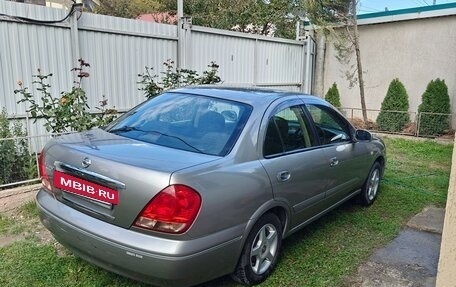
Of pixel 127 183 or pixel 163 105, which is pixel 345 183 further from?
pixel 127 183

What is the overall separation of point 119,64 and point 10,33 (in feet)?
6.49

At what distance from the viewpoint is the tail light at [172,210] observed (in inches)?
94.9

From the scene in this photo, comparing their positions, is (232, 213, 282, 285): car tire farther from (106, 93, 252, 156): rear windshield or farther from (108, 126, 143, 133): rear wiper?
(108, 126, 143, 133): rear wiper

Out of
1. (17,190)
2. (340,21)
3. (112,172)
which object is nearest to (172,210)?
(112,172)

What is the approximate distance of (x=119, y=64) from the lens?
298 inches

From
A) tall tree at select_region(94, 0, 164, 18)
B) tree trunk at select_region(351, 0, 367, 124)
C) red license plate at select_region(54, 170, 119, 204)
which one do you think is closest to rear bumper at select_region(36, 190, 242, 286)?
red license plate at select_region(54, 170, 119, 204)

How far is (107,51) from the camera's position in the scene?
290 inches

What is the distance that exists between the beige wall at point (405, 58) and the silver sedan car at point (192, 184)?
830 cm

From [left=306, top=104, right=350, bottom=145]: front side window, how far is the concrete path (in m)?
1.18

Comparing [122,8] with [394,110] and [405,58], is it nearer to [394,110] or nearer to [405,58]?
[405,58]

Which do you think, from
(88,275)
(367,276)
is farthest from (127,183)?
(367,276)

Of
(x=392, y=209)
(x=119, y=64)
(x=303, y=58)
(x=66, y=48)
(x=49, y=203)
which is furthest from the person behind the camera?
(x=303, y=58)

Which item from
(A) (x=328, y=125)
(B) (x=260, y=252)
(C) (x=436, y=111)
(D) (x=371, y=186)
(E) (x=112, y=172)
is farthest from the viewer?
(C) (x=436, y=111)

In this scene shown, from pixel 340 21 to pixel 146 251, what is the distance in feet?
35.0
